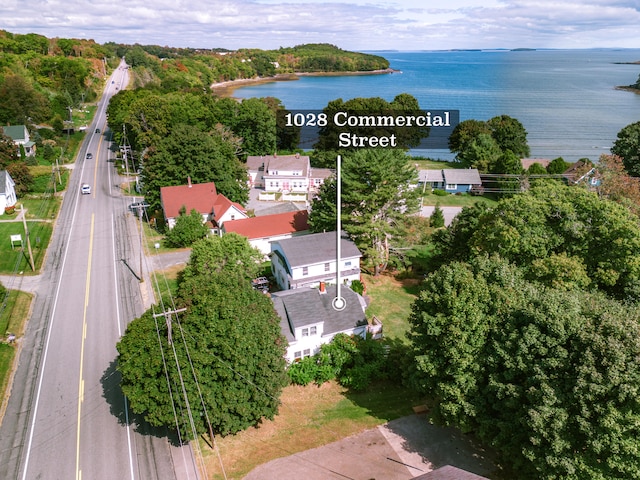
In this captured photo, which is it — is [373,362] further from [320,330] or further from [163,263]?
[163,263]

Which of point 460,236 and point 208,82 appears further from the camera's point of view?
point 208,82

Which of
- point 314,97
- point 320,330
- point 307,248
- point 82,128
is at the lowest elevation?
point 320,330

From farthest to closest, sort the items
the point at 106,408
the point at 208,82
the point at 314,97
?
the point at 208,82, the point at 314,97, the point at 106,408

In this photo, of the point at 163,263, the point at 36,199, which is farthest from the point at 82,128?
the point at 163,263

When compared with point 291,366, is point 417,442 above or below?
below

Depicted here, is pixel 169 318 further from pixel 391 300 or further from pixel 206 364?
pixel 391 300

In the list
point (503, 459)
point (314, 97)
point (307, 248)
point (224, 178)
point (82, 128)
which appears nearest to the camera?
point (503, 459)
